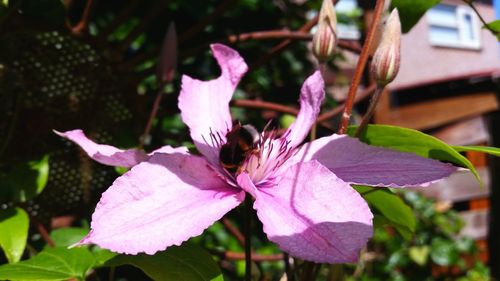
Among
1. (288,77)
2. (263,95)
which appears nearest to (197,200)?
(263,95)

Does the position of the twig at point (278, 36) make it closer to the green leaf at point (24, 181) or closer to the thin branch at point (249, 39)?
the thin branch at point (249, 39)

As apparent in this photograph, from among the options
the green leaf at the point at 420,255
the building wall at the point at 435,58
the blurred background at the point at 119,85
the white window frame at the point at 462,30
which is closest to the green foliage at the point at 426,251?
the green leaf at the point at 420,255

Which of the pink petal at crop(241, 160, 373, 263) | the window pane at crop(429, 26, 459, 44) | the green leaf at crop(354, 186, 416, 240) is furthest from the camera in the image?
the window pane at crop(429, 26, 459, 44)

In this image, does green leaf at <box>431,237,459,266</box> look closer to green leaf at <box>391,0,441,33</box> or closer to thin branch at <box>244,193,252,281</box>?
green leaf at <box>391,0,441,33</box>

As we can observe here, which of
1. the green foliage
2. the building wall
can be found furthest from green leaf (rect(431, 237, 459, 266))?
the building wall

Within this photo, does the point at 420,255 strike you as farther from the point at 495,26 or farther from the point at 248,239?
the point at 248,239

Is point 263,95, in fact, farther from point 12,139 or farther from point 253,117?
point 12,139

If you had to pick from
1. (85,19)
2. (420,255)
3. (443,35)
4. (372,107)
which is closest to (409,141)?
(372,107)
